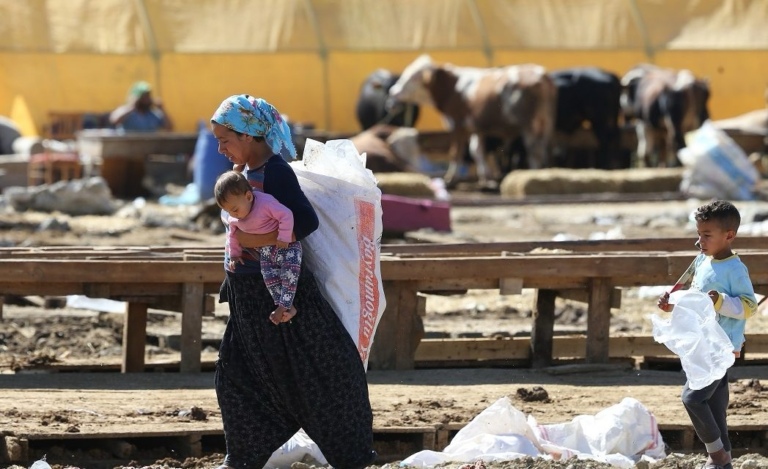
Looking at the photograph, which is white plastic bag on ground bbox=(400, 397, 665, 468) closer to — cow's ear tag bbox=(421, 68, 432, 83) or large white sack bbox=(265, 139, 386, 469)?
large white sack bbox=(265, 139, 386, 469)

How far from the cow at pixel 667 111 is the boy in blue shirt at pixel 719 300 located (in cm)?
1950

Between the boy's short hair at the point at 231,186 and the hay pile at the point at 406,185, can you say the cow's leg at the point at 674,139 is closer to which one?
the hay pile at the point at 406,185

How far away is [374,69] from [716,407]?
26.2m

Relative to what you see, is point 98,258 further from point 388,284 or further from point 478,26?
point 478,26

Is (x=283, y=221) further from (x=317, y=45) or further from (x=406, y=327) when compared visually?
(x=317, y=45)

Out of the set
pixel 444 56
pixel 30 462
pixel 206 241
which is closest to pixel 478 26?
pixel 444 56

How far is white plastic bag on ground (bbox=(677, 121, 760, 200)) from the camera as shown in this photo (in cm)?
1984

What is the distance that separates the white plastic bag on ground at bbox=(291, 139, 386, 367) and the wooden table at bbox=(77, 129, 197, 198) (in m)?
14.6

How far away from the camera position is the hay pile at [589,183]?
21.2 metres

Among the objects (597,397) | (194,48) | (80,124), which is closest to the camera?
(597,397)

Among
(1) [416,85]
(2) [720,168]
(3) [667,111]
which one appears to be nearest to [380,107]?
(1) [416,85]

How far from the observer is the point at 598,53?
32.5 meters

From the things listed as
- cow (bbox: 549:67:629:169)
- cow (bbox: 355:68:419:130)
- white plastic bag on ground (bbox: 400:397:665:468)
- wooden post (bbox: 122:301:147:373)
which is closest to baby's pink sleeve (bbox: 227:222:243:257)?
white plastic bag on ground (bbox: 400:397:665:468)

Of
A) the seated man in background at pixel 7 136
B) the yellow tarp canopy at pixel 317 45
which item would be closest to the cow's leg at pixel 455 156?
the yellow tarp canopy at pixel 317 45
